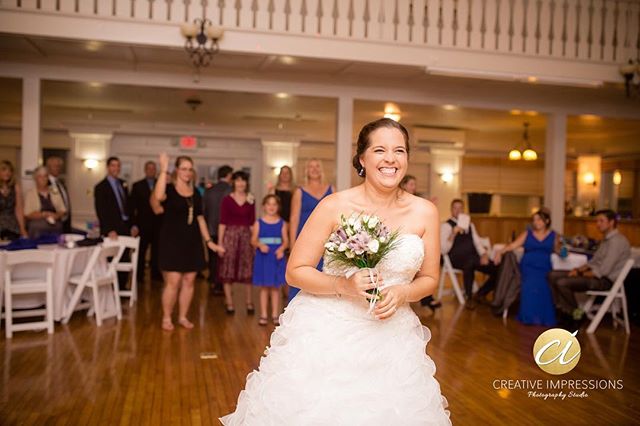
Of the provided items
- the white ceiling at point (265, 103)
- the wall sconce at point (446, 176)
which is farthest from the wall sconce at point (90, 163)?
the wall sconce at point (446, 176)

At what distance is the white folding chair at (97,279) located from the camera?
6160mm

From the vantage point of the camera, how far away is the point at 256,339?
18.9ft

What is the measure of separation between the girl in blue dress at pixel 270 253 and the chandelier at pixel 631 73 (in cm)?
526

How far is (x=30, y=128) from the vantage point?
792 centimetres

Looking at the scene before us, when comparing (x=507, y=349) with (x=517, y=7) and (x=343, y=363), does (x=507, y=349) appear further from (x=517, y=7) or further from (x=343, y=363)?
(x=517, y=7)

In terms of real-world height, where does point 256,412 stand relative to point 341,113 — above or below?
below

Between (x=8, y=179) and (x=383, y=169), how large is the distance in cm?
601

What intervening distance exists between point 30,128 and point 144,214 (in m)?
2.13

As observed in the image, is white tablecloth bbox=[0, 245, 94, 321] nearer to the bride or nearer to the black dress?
the black dress

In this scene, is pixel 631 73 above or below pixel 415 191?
above

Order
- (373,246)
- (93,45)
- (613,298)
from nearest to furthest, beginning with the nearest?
(373,246) < (613,298) < (93,45)

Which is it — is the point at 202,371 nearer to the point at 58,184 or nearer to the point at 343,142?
the point at 58,184

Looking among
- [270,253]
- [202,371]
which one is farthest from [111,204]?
[202,371]

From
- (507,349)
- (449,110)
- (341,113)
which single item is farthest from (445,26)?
Result: (507,349)
